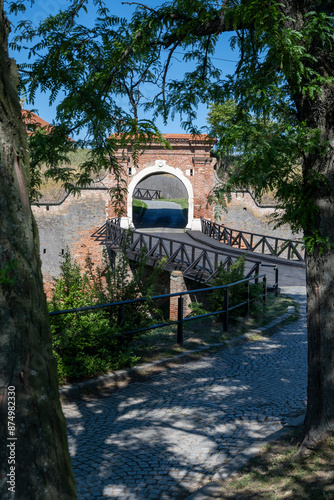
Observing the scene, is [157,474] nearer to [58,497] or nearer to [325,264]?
[58,497]

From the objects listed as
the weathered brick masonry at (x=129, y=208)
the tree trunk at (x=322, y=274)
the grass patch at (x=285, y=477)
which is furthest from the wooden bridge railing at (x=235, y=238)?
the grass patch at (x=285, y=477)

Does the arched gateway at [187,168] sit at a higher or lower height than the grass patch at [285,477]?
higher

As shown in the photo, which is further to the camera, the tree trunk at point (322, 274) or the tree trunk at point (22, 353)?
the tree trunk at point (322, 274)

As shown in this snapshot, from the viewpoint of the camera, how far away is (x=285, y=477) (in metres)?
3.34

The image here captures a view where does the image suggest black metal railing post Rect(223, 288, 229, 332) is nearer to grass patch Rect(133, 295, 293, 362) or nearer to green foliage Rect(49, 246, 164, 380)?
grass patch Rect(133, 295, 293, 362)

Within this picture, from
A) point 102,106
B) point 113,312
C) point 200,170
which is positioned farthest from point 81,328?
point 200,170

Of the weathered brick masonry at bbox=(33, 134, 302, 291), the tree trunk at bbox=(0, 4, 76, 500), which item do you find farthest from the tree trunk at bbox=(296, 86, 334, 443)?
the weathered brick masonry at bbox=(33, 134, 302, 291)

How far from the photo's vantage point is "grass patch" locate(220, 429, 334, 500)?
311 cm

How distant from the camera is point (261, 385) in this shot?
5852mm

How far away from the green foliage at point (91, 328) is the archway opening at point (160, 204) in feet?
69.4

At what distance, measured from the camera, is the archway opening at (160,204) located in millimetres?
32625

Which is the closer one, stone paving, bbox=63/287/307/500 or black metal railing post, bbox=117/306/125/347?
stone paving, bbox=63/287/307/500

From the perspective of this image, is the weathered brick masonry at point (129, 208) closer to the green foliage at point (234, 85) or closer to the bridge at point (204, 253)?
the bridge at point (204, 253)

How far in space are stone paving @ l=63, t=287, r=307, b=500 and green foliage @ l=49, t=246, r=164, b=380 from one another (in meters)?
0.42
